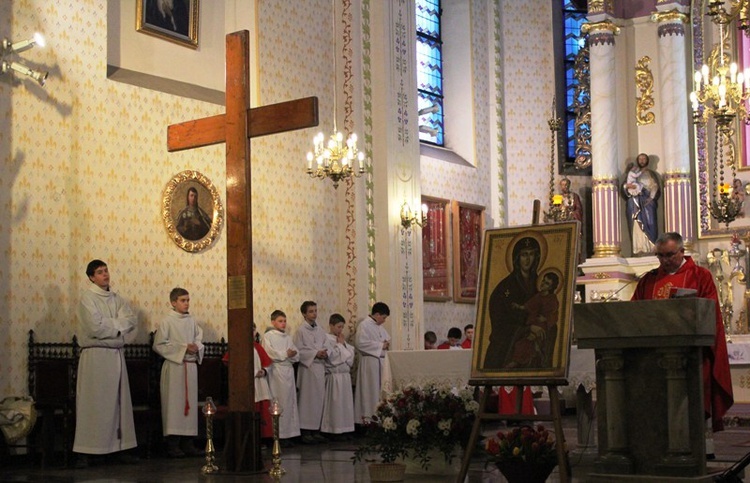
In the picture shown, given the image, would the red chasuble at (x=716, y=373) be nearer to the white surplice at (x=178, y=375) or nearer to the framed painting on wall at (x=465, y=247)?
the white surplice at (x=178, y=375)

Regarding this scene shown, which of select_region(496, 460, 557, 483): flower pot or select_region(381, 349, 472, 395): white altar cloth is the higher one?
select_region(381, 349, 472, 395): white altar cloth

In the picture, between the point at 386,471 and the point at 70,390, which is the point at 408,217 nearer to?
the point at 70,390

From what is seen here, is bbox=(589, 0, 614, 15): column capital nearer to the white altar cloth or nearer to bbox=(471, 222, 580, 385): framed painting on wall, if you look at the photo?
the white altar cloth

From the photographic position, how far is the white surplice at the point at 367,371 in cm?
1496

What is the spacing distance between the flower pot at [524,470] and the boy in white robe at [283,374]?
5979 mm

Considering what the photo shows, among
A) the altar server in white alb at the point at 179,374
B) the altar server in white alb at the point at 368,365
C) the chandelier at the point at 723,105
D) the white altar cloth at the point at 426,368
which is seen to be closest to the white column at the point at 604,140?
the chandelier at the point at 723,105

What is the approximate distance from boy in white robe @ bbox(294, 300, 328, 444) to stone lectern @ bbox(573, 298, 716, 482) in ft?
23.0

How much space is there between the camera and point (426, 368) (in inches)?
438

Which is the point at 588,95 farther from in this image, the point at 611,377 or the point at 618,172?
the point at 611,377

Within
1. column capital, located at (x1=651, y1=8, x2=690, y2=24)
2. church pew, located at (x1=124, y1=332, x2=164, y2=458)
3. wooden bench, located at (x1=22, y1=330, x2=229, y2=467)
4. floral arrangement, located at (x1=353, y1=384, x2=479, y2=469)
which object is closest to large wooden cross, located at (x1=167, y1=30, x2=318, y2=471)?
floral arrangement, located at (x1=353, y1=384, x2=479, y2=469)

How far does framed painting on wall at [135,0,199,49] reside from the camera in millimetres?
13430

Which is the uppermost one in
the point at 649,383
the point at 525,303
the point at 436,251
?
the point at 436,251

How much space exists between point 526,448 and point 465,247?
1119cm

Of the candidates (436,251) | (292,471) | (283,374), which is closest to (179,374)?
(283,374)
